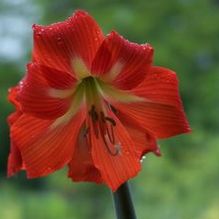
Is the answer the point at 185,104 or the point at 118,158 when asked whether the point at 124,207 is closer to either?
the point at 118,158

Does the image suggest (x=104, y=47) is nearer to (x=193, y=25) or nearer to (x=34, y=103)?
(x=34, y=103)

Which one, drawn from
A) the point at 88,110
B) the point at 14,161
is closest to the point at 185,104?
the point at 88,110

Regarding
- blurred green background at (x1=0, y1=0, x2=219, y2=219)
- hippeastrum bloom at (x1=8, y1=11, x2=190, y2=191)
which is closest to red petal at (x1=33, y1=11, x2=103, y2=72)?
hippeastrum bloom at (x1=8, y1=11, x2=190, y2=191)

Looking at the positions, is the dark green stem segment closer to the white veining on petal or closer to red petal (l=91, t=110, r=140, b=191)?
red petal (l=91, t=110, r=140, b=191)

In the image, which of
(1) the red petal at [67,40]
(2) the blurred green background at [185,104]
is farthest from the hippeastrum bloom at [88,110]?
(2) the blurred green background at [185,104]

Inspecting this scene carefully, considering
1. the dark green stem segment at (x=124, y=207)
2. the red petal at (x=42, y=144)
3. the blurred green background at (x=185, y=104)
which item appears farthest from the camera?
the blurred green background at (x=185, y=104)

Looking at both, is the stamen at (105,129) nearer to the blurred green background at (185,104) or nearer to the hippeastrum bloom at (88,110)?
the hippeastrum bloom at (88,110)
